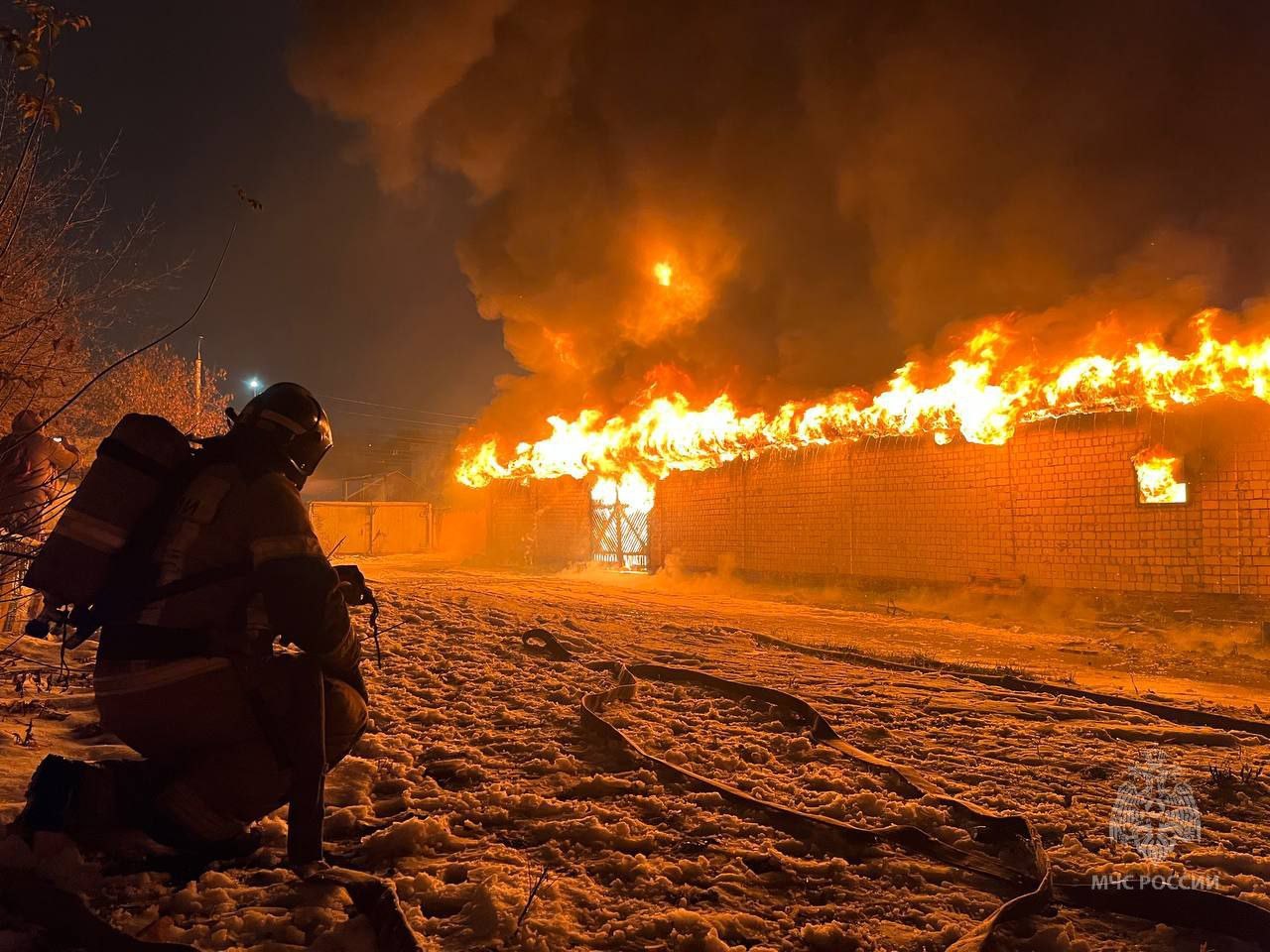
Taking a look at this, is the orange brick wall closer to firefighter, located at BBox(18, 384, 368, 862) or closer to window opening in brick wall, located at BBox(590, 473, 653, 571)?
window opening in brick wall, located at BBox(590, 473, 653, 571)

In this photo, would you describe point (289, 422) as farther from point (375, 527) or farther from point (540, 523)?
point (375, 527)

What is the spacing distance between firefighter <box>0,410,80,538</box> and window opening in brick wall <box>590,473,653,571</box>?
14732 mm

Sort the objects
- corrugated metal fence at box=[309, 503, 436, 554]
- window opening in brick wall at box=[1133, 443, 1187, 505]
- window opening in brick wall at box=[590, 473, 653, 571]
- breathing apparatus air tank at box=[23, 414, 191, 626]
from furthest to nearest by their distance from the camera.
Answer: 1. corrugated metal fence at box=[309, 503, 436, 554]
2. window opening in brick wall at box=[590, 473, 653, 571]
3. window opening in brick wall at box=[1133, 443, 1187, 505]
4. breathing apparatus air tank at box=[23, 414, 191, 626]

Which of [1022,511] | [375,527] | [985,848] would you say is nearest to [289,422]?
[985,848]

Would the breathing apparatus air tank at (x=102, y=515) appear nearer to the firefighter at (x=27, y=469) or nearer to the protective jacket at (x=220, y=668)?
the protective jacket at (x=220, y=668)

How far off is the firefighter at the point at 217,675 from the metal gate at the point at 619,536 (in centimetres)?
1648

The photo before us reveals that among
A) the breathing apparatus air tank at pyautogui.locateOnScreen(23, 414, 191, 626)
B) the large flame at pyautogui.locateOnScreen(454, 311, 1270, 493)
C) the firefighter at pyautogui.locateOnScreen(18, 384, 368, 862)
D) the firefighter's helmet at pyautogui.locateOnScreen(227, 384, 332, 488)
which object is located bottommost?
Result: the firefighter at pyautogui.locateOnScreen(18, 384, 368, 862)

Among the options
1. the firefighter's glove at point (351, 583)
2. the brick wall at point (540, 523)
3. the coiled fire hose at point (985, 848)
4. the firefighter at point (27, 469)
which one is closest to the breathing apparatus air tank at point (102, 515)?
the firefighter's glove at point (351, 583)

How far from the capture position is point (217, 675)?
2463 millimetres

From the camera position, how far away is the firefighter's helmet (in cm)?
278

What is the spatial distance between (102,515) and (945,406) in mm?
12685

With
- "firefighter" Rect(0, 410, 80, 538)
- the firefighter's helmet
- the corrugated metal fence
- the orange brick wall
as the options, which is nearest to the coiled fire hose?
the firefighter's helmet

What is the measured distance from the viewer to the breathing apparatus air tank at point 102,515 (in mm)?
2326

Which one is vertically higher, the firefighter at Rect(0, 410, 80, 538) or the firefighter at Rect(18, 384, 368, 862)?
the firefighter at Rect(0, 410, 80, 538)
